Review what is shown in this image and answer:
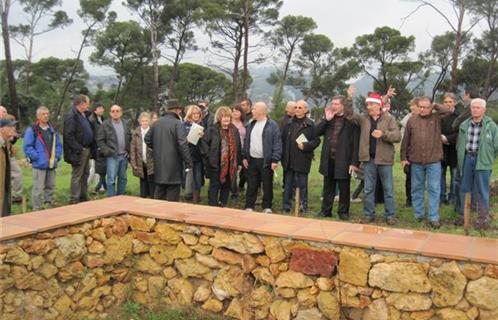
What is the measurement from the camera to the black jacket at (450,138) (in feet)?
19.7

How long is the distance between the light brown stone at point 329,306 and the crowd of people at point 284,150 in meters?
2.66

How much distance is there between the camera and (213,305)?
3729 millimetres

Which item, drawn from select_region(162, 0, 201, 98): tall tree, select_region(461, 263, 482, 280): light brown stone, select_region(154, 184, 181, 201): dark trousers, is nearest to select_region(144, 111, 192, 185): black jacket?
select_region(154, 184, 181, 201): dark trousers

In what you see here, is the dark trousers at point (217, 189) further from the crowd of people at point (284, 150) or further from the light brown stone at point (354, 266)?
the light brown stone at point (354, 266)

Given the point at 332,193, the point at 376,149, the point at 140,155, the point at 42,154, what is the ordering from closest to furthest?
the point at 376,149
the point at 332,193
the point at 42,154
the point at 140,155

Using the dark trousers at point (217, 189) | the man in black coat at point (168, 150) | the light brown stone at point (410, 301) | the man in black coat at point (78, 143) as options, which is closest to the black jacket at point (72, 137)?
the man in black coat at point (78, 143)

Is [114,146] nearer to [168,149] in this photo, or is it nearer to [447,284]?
[168,149]

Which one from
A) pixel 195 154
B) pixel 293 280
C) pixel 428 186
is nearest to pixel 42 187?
pixel 195 154

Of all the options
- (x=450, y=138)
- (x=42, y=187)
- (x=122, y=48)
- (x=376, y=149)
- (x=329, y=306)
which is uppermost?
(x=122, y=48)

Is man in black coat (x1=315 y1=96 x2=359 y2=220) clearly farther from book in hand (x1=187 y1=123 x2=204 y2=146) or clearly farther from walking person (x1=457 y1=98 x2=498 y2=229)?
book in hand (x1=187 y1=123 x2=204 y2=146)

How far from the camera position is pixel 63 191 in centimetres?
774

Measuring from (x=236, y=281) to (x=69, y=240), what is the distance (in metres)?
1.36

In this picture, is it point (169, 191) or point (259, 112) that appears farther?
point (259, 112)

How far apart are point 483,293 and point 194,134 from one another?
4523 mm
